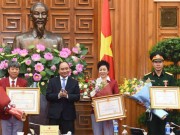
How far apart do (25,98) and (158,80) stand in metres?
1.76

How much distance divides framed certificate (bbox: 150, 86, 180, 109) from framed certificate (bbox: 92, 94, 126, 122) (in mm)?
411

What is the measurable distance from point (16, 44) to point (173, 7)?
9.00ft

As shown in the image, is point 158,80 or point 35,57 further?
point 35,57

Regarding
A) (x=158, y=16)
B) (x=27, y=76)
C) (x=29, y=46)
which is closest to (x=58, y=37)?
(x=29, y=46)

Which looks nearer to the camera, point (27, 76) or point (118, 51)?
point (27, 76)

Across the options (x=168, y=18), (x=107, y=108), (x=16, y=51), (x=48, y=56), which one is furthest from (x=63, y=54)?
(x=168, y=18)

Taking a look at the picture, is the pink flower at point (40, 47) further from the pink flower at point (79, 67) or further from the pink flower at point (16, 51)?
the pink flower at point (79, 67)

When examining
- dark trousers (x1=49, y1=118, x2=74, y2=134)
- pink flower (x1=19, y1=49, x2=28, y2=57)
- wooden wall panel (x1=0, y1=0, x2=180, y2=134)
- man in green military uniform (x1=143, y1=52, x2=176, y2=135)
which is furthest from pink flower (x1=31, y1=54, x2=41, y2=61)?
wooden wall panel (x1=0, y1=0, x2=180, y2=134)

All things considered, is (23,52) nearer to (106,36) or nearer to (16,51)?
(16,51)

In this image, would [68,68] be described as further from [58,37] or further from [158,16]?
[158,16]

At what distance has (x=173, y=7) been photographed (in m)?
8.91

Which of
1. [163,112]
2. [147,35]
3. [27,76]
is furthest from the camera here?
[147,35]

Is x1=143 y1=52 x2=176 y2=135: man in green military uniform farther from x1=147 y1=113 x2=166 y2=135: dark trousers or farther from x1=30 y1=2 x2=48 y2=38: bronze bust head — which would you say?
x1=30 y1=2 x2=48 y2=38: bronze bust head

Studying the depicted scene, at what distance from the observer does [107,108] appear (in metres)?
6.57
